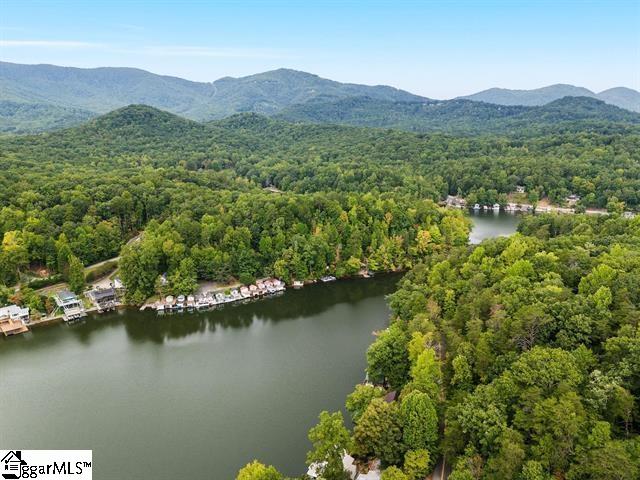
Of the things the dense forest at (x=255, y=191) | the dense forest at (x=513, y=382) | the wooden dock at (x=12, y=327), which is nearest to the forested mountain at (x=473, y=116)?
the dense forest at (x=255, y=191)

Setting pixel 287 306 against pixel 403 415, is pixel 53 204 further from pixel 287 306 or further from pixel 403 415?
pixel 403 415

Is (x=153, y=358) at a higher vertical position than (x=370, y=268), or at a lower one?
lower

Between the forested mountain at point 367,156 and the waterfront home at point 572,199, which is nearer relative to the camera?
the waterfront home at point 572,199

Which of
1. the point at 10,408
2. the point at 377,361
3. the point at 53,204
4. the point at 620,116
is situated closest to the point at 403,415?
the point at 377,361

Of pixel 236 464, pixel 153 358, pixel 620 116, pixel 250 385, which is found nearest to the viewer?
pixel 236 464

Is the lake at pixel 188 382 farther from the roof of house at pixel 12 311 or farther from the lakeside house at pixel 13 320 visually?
the roof of house at pixel 12 311

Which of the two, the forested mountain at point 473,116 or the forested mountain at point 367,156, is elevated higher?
the forested mountain at point 473,116
